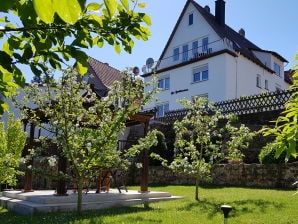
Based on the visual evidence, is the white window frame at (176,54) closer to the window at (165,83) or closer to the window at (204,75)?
the window at (165,83)

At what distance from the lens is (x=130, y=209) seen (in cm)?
992

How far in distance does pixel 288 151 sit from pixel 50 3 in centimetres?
223

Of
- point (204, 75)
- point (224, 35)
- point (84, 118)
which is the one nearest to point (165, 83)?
point (204, 75)

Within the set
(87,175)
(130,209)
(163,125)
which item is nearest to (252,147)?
(163,125)

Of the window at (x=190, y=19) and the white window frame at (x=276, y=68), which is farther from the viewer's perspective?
the white window frame at (x=276, y=68)

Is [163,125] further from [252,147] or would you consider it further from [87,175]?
[87,175]

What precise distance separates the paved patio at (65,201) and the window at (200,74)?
A: 17.5m

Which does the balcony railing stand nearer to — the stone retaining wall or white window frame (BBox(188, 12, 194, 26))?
white window frame (BBox(188, 12, 194, 26))

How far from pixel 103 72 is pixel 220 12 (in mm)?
11845

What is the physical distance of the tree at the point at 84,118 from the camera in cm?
873

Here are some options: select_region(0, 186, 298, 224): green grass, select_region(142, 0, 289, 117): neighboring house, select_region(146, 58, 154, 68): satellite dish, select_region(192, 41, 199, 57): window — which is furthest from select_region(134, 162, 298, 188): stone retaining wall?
select_region(146, 58, 154, 68): satellite dish

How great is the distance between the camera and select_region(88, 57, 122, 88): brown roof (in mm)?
33812

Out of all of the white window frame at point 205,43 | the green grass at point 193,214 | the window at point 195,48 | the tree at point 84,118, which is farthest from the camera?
the window at point 195,48

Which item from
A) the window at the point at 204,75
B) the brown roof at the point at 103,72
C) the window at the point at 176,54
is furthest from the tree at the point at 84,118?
the brown roof at the point at 103,72
